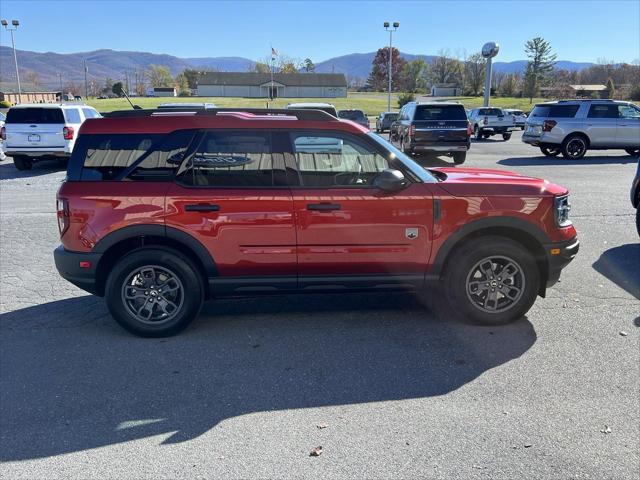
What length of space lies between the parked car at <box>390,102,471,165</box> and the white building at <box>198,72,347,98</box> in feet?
276

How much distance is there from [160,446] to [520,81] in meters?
99.3

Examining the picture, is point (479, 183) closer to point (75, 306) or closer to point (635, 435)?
point (635, 435)

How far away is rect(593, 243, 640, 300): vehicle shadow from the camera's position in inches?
235

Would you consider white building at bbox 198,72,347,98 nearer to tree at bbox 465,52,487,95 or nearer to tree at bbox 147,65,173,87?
tree at bbox 465,52,487,95

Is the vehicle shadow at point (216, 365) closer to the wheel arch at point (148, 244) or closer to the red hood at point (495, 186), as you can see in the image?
the wheel arch at point (148, 244)

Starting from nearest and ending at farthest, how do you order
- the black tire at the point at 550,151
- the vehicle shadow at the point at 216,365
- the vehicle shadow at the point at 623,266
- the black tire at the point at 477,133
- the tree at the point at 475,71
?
the vehicle shadow at the point at 216,365 → the vehicle shadow at the point at 623,266 → the black tire at the point at 550,151 → the black tire at the point at 477,133 → the tree at the point at 475,71

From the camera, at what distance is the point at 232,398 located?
12.0 feet

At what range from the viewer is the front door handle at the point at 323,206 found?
175 inches

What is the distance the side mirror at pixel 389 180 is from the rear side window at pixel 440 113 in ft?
42.1

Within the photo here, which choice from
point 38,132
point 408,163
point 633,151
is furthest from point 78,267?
point 633,151

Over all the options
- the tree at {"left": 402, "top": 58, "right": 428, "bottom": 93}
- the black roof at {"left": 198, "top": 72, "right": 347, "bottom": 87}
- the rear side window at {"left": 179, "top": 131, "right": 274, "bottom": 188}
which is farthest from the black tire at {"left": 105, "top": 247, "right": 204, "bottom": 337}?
the tree at {"left": 402, "top": 58, "right": 428, "bottom": 93}

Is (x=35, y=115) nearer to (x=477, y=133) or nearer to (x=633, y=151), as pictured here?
(x=633, y=151)

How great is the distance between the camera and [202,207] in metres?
4.40

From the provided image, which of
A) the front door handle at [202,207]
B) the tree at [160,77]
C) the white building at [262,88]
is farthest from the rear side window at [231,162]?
the tree at [160,77]
